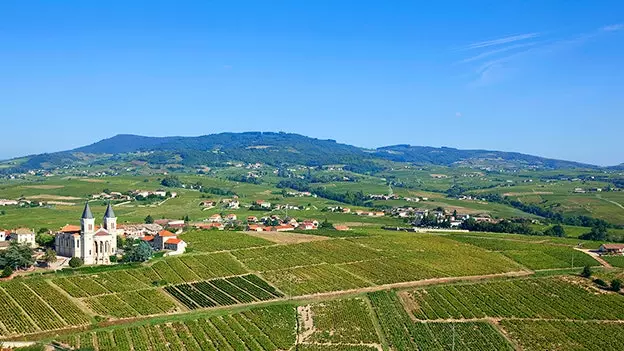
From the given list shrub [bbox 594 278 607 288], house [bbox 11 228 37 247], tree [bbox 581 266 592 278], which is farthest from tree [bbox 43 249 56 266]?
shrub [bbox 594 278 607 288]

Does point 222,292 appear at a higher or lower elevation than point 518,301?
higher

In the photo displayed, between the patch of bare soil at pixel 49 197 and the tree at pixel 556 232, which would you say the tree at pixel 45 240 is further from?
the tree at pixel 556 232

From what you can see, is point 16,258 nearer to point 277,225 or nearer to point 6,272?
point 6,272

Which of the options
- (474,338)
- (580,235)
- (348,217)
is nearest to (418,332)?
(474,338)

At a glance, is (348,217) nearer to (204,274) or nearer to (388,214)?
(388,214)

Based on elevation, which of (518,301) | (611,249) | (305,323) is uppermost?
(611,249)

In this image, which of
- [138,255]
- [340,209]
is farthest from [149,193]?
[138,255]

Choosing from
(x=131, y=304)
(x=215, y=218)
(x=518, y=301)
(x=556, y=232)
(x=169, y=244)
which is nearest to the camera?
(x=131, y=304)
